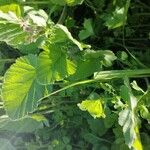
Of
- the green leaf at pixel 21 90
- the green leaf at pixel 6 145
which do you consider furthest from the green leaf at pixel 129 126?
the green leaf at pixel 6 145

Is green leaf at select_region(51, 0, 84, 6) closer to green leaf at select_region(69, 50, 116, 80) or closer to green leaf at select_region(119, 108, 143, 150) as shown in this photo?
green leaf at select_region(69, 50, 116, 80)

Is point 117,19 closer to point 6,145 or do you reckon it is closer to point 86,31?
point 86,31

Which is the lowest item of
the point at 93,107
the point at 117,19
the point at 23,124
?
the point at 23,124

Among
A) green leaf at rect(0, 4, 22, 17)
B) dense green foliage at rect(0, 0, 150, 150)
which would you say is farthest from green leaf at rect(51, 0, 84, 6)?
green leaf at rect(0, 4, 22, 17)

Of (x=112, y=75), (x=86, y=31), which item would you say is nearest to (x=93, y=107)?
(x=112, y=75)

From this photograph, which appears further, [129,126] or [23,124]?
[23,124]

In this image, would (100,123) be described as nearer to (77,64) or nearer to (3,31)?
(77,64)

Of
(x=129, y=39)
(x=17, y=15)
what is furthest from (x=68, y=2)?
(x=129, y=39)

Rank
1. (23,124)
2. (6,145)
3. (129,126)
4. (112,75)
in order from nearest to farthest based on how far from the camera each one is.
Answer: (129,126)
(112,75)
(23,124)
(6,145)
